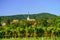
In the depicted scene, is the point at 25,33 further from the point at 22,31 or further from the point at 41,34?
the point at 41,34

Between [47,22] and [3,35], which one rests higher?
[47,22]

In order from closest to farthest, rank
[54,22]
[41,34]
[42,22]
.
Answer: [41,34]
[54,22]
[42,22]

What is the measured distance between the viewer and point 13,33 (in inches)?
365

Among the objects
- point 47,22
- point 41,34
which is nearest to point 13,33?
point 41,34

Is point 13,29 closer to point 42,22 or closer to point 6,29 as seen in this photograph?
point 6,29

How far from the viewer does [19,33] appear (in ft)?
30.7

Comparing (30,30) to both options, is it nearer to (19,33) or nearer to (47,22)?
(19,33)

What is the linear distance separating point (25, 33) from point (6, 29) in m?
1.07

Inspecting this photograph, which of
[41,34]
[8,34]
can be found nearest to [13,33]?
[8,34]

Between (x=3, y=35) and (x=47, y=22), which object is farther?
(x=47, y=22)

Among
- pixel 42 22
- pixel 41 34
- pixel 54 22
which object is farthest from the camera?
pixel 42 22

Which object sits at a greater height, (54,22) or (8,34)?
(54,22)

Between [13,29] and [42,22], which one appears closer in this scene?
[13,29]

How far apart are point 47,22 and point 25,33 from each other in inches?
77.5
